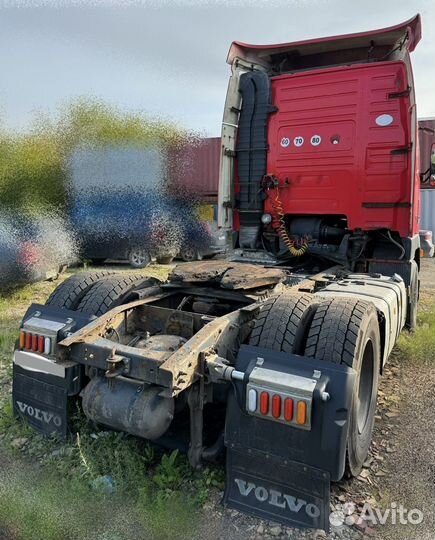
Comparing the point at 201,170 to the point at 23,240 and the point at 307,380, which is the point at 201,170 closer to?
the point at 23,240

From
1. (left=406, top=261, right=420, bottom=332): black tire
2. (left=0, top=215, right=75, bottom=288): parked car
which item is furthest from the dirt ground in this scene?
(left=0, top=215, right=75, bottom=288): parked car

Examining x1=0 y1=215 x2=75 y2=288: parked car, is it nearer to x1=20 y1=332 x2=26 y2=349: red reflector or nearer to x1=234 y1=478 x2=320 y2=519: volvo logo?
x1=20 y1=332 x2=26 y2=349: red reflector

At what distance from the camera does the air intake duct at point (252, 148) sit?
5.27m

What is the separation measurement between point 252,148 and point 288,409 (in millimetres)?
3756

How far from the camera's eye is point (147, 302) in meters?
3.33

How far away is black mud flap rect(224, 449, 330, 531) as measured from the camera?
2227 mm

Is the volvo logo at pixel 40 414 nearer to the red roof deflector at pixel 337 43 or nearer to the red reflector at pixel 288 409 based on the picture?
the red reflector at pixel 288 409

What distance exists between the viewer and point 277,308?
2801 millimetres

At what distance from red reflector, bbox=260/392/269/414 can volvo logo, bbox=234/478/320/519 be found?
0.42 m

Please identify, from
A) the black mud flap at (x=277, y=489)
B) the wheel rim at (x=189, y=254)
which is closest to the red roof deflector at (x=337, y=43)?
the black mud flap at (x=277, y=489)

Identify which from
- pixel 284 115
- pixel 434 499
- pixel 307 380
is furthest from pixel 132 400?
pixel 284 115

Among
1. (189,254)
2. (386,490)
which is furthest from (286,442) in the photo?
(189,254)

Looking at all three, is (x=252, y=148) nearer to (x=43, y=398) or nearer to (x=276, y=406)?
(x=43, y=398)

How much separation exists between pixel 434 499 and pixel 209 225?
1016cm
